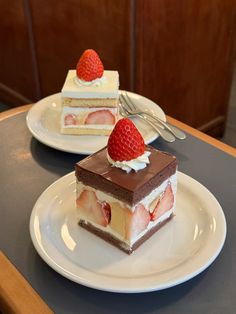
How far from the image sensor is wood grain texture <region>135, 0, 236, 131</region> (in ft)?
6.22

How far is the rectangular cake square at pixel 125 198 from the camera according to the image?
0.81 metres

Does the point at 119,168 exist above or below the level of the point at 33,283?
above

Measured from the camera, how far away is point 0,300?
808 mm

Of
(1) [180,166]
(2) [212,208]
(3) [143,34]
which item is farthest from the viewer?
(3) [143,34]

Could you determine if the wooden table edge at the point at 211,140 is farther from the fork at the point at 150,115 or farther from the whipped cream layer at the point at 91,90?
the whipped cream layer at the point at 91,90

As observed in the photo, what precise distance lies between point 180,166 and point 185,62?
1081mm

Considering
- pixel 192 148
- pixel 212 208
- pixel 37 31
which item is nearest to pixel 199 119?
pixel 37 31

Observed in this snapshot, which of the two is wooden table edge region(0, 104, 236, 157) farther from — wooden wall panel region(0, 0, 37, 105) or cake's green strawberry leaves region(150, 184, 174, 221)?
wooden wall panel region(0, 0, 37, 105)

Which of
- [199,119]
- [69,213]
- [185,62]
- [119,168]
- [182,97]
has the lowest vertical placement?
[199,119]

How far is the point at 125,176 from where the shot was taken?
0.82 m

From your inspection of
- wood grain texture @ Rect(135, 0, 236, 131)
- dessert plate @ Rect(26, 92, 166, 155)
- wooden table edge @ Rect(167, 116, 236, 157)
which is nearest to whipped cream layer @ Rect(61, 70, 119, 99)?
dessert plate @ Rect(26, 92, 166, 155)

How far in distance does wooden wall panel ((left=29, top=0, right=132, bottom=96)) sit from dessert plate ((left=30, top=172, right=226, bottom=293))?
3.57 ft

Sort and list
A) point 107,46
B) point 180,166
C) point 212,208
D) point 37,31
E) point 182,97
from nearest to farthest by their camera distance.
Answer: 1. point 212,208
2. point 180,166
3. point 107,46
4. point 182,97
5. point 37,31

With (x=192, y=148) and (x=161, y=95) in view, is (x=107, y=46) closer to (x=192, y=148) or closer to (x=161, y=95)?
(x=161, y=95)
